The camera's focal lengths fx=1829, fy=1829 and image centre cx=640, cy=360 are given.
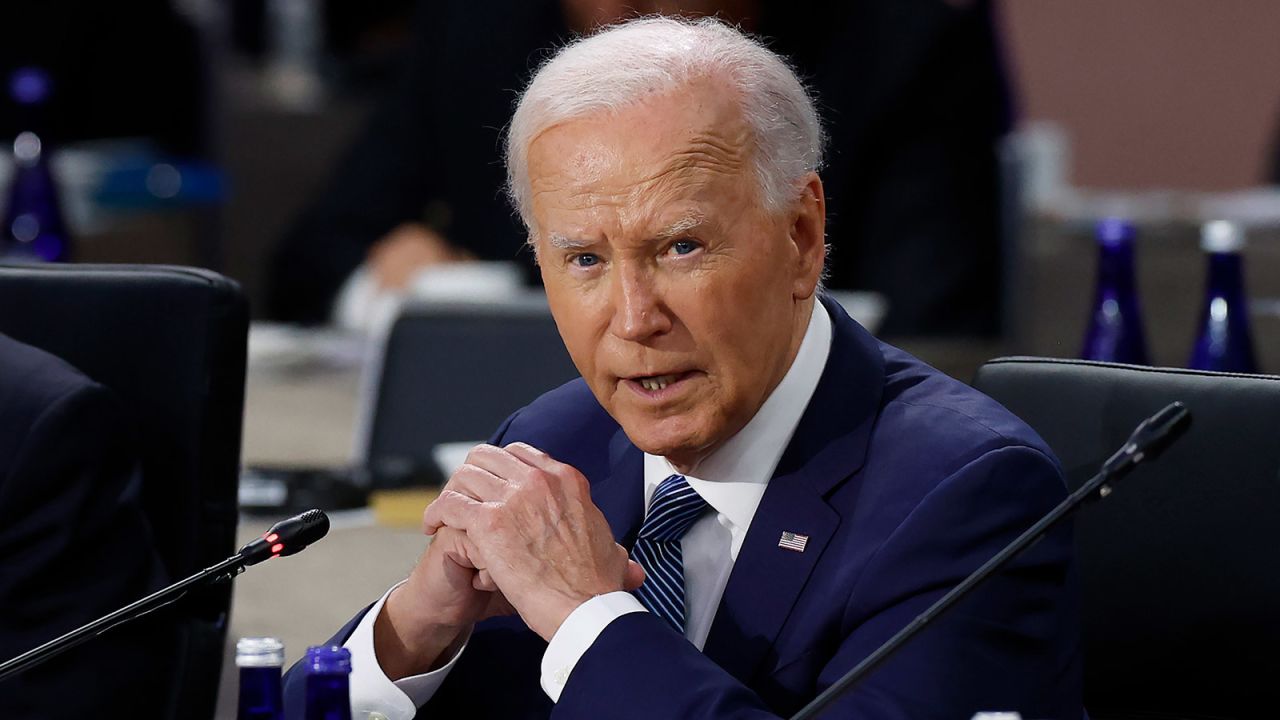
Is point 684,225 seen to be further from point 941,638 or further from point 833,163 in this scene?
point 833,163

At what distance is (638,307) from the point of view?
142 cm

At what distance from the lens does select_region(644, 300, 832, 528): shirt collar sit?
1.51 metres

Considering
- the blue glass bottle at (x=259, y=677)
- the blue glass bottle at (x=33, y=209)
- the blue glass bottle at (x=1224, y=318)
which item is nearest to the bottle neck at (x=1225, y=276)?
the blue glass bottle at (x=1224, y=318)

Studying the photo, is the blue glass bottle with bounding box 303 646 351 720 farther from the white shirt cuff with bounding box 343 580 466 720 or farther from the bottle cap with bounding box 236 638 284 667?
the white shirt cuff with bounding box 343 580 466 720

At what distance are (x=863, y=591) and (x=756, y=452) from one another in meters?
0.18

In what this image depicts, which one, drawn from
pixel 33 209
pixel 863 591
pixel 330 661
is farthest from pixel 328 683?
pixel 33 209

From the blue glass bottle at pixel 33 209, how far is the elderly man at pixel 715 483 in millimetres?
1826

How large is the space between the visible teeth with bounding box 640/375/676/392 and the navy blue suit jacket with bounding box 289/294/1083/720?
13cm

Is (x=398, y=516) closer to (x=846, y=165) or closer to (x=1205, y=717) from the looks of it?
(x=1205, y=717)

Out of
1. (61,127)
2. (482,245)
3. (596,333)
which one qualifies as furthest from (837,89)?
(596,333)

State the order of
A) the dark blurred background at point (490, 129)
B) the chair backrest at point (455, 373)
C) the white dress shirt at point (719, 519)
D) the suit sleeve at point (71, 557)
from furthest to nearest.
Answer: the dark blurred background at point (490, 129) < the chair backrest at point (455, 373) < the suit sleeve at point (71, 557) < the white dress shirt at point (719, 519)

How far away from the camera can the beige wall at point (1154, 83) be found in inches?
249

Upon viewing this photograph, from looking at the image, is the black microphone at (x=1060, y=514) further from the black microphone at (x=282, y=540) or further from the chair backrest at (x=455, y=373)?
the chair backrest at (x=455, y=373)

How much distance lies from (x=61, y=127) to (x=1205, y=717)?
4300mm
